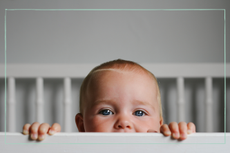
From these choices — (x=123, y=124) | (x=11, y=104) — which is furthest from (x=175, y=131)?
(x=11, y=104)

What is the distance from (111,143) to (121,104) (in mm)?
193

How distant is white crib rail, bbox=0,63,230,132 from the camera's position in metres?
0.84

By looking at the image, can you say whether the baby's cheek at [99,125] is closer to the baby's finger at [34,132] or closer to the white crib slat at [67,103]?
the baby's finger at [34,132]

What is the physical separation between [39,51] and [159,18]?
496mm

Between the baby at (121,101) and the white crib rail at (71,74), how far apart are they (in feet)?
0.88

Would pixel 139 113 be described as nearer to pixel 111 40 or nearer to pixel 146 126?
pixel 146 126

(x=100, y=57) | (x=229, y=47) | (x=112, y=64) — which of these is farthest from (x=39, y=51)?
(x=229, y=47)

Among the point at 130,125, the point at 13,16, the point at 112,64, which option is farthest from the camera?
the point at 13,16

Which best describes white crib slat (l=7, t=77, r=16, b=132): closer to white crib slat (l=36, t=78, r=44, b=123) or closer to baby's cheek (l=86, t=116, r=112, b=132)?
white crib slat (l=36, t=78, r=44, b=123)

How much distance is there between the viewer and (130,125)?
480 mm

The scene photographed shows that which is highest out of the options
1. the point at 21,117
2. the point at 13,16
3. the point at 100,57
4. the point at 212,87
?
the point at 13,16

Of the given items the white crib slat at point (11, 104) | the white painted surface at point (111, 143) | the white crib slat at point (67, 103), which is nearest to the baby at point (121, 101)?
the white painted surface at point (111, 143)

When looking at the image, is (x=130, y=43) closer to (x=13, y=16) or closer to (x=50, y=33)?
(x=50, y=33)

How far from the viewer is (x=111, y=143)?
1.02 feet
